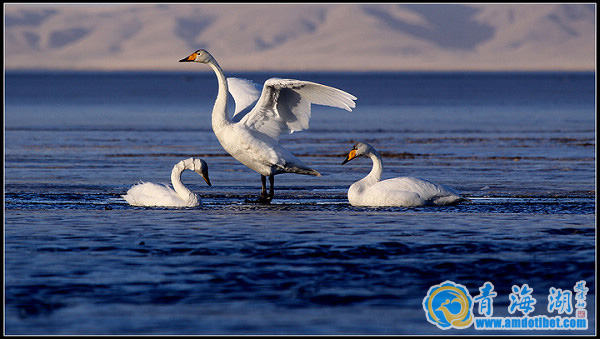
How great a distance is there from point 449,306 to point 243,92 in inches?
351

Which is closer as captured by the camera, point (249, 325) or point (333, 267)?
point (249, 325)

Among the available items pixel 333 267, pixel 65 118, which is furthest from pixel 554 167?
pixel 65 118

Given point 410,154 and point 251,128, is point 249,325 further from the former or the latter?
point 410,154

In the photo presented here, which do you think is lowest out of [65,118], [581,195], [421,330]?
[421,330]

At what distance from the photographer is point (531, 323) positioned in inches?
284

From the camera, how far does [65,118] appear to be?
35.5m

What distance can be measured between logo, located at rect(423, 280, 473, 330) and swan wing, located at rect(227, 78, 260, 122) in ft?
26.2

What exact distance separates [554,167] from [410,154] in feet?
12.1

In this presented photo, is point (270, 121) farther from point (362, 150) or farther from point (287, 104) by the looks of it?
point (362, 150)

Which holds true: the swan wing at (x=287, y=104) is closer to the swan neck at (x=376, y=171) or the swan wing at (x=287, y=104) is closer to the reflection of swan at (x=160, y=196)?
the swan neck at (x=376, y=171)

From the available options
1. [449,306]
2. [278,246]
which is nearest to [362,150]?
[278,246]

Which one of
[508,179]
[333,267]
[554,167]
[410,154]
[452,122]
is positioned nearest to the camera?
[333,267]

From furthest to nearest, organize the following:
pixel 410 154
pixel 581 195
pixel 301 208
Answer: pixel 410 154 → pixel 581 195 → pixel 301 208

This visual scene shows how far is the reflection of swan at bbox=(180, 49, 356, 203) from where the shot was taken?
45.3ft
